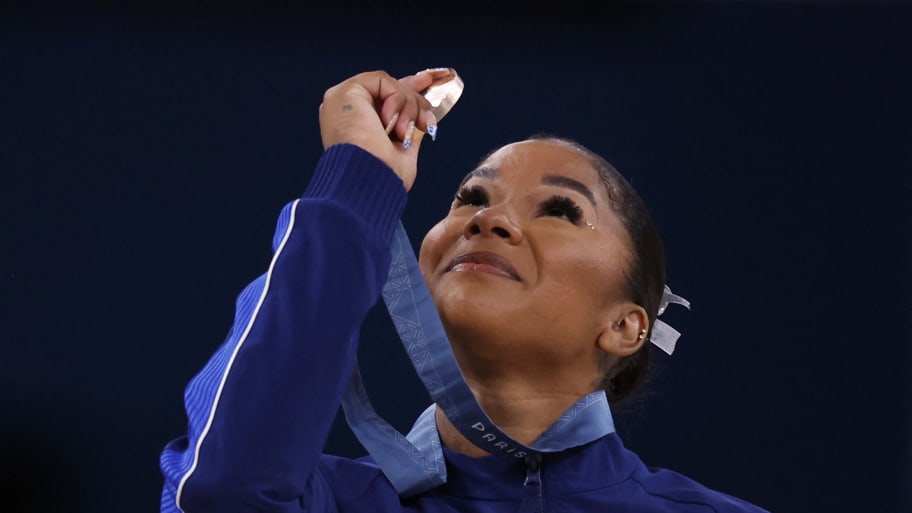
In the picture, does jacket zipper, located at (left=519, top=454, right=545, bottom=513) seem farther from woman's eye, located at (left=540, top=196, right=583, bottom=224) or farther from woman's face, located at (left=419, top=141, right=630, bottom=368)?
woman's eye, located at (left=540, top=196, right=583, bottom=224)

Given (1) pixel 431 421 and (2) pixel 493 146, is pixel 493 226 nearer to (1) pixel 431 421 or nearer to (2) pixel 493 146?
(1) pixel 431 421

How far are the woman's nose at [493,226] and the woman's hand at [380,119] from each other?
22 cm

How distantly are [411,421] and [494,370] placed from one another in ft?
2.75

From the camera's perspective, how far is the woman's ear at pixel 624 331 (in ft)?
4.85

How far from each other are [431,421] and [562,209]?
0.32 meters

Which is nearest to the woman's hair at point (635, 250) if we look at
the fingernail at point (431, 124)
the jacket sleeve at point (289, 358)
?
the fingernail at point (431, 124)

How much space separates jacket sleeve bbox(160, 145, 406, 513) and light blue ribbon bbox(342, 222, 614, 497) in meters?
0.18

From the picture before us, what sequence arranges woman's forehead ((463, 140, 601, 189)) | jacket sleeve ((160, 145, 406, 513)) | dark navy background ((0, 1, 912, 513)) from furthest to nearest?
1. dark navy background ((0, 1, 912, 513))
2. woman's forehead ((463, 140, 601, 189))
3. jacket sleeve ((160, 145, 406, 513))

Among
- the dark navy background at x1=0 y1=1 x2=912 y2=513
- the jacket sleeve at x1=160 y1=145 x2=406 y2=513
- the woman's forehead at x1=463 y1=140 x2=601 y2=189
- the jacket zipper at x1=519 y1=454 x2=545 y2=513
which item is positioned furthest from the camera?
the dark navy background at x1=0 y1=1 x2=912 y2=513

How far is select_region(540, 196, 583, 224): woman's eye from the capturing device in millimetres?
1451

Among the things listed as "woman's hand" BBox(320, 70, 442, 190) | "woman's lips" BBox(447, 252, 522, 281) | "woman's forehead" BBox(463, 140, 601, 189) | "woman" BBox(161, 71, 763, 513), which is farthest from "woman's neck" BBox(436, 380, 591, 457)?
"woman's hand" BBox(320, 70, 442, 190)

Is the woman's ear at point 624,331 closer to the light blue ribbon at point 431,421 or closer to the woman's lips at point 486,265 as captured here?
the light blue ribbon at point 431,421

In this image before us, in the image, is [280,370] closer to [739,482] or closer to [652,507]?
[652,507]

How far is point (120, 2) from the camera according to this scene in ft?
7.61
